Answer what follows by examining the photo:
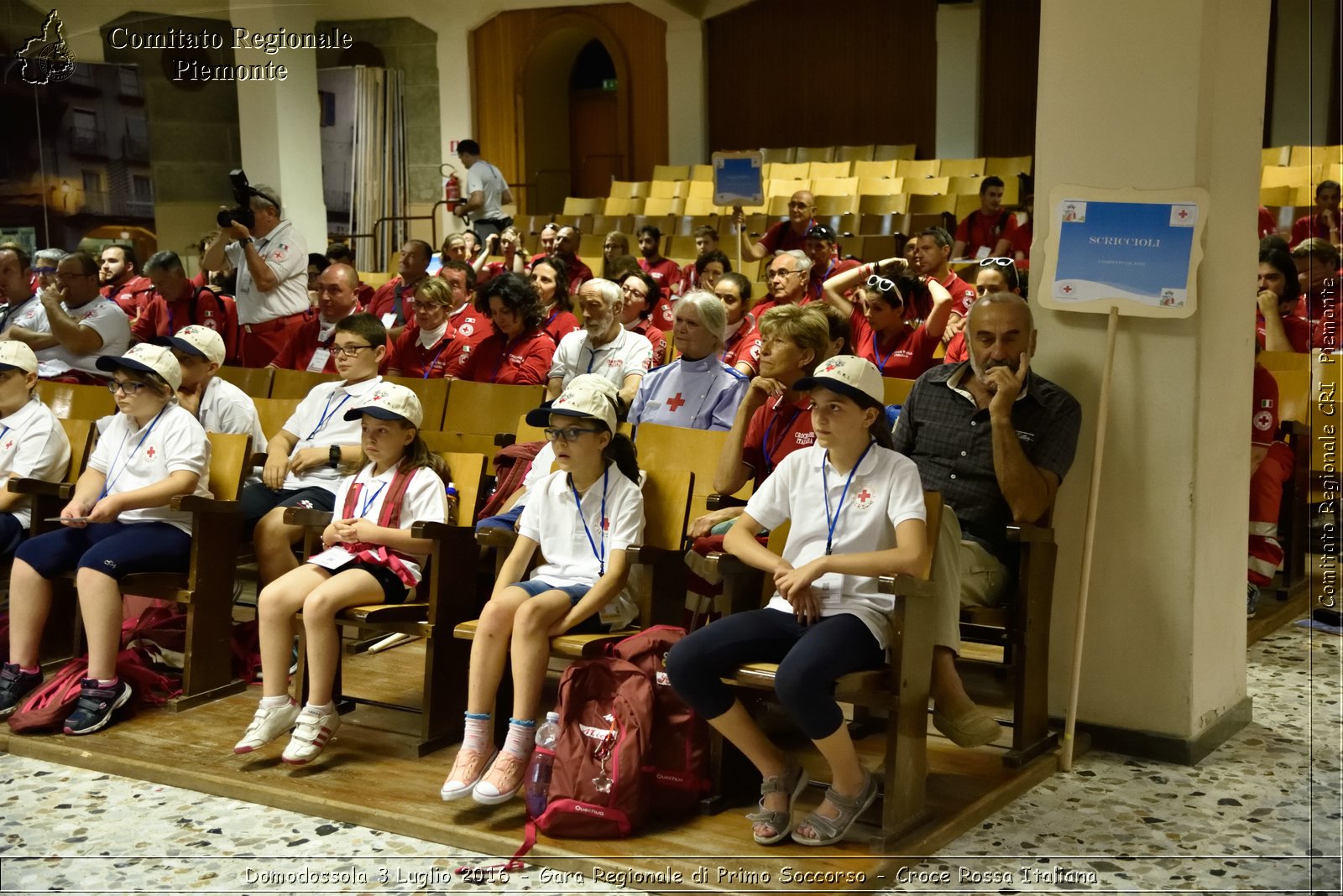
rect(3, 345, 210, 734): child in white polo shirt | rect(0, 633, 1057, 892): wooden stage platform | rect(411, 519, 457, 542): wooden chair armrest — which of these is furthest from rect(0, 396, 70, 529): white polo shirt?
rect(411, 519, 457, 542): wooden chair armrest

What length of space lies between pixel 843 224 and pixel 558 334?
5.64m

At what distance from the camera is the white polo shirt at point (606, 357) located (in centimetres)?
557

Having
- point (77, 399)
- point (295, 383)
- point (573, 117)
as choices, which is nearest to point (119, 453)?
point (77, 399)

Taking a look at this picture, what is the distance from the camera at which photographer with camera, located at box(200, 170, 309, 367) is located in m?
6.93

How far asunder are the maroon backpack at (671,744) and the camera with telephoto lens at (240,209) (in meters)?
4.27

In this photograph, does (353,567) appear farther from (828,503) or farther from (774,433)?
(828,503)

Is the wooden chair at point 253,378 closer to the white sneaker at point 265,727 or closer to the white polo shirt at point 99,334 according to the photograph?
the white polo shirt at point 99,334

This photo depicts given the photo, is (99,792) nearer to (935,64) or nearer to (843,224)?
(843,224)

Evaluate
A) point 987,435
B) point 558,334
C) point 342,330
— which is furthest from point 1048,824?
point 558,334

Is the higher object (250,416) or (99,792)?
(250,416)

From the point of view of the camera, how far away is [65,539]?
4293 mm

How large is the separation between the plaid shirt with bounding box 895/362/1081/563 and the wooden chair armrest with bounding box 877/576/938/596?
1.84 feet

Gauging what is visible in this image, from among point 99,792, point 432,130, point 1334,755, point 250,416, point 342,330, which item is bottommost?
point 99,792

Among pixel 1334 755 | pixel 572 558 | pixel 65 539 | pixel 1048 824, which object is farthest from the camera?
pixel 65 539
